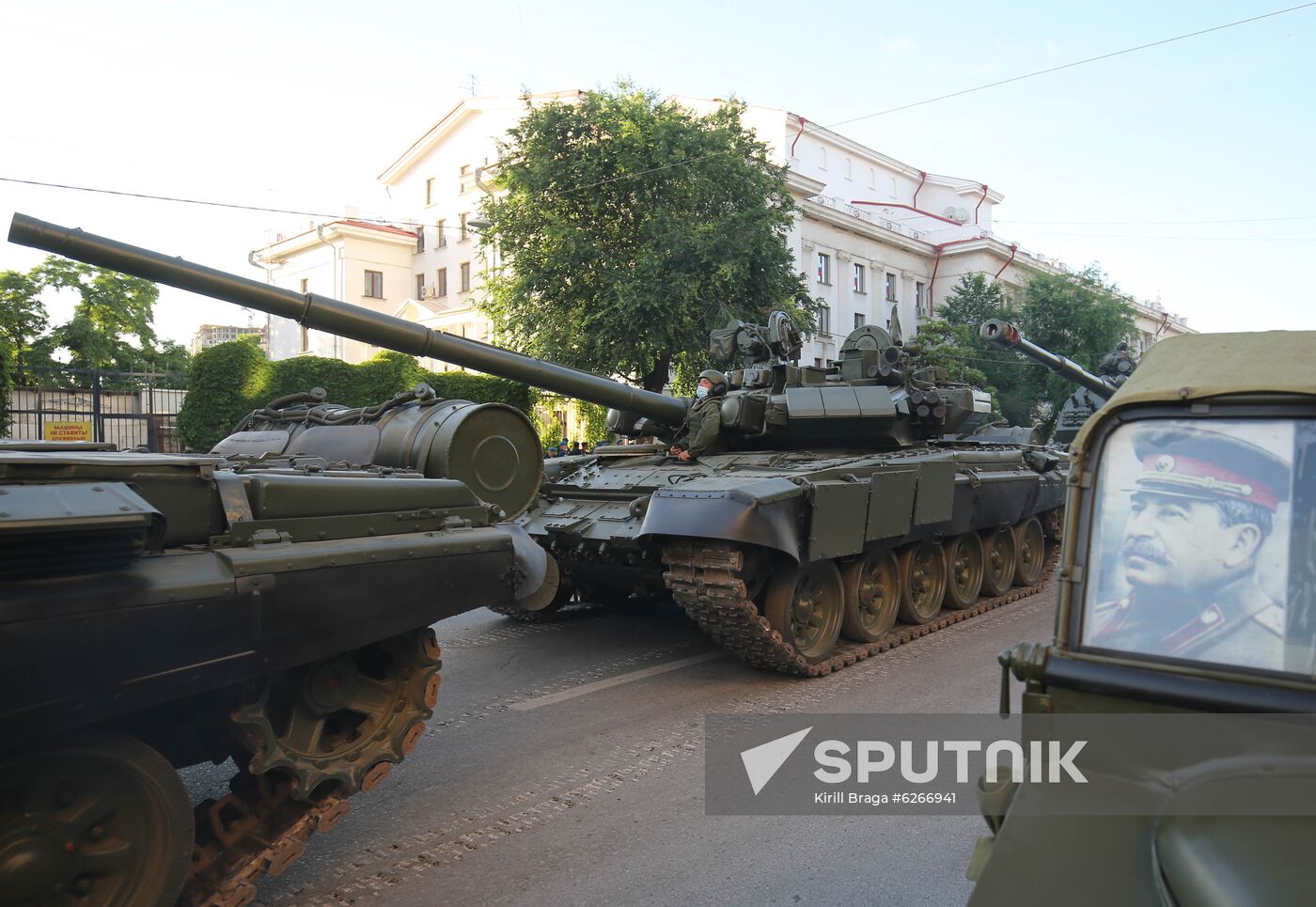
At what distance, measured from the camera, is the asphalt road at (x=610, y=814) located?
3555mm

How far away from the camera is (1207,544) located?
2195mm

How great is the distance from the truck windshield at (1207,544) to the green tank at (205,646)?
2.34 m

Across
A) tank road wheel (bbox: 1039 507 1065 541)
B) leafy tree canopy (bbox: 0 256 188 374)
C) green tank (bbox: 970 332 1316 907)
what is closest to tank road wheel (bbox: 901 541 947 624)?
tank road wheel (bbox: 1039 507 1065 541)

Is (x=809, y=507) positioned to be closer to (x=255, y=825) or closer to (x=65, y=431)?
(x=255, y=825)

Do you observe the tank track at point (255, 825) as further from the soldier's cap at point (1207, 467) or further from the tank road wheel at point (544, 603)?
the tank road wheel at point (544, 603)

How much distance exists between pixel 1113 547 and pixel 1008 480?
700cm

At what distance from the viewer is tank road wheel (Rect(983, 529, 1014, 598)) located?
9297mm

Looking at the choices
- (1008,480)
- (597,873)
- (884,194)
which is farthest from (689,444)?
(884,194)

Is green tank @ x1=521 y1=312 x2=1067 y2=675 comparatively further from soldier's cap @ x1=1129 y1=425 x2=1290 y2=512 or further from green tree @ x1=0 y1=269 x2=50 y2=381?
green tree @ x1=0 y1=269 x2=50 y2=381

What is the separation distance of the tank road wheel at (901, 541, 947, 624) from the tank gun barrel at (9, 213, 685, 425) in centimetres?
255

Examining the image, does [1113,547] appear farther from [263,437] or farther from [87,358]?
[87,358]

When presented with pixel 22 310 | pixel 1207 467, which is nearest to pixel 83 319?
pixel 22 310

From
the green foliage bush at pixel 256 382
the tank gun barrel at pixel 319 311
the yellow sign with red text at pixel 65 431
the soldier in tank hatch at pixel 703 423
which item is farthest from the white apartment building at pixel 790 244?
the tank gun barrel at pixel 319 311

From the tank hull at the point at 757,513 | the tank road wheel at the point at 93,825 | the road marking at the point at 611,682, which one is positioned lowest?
the road marking at the point at 611,682
